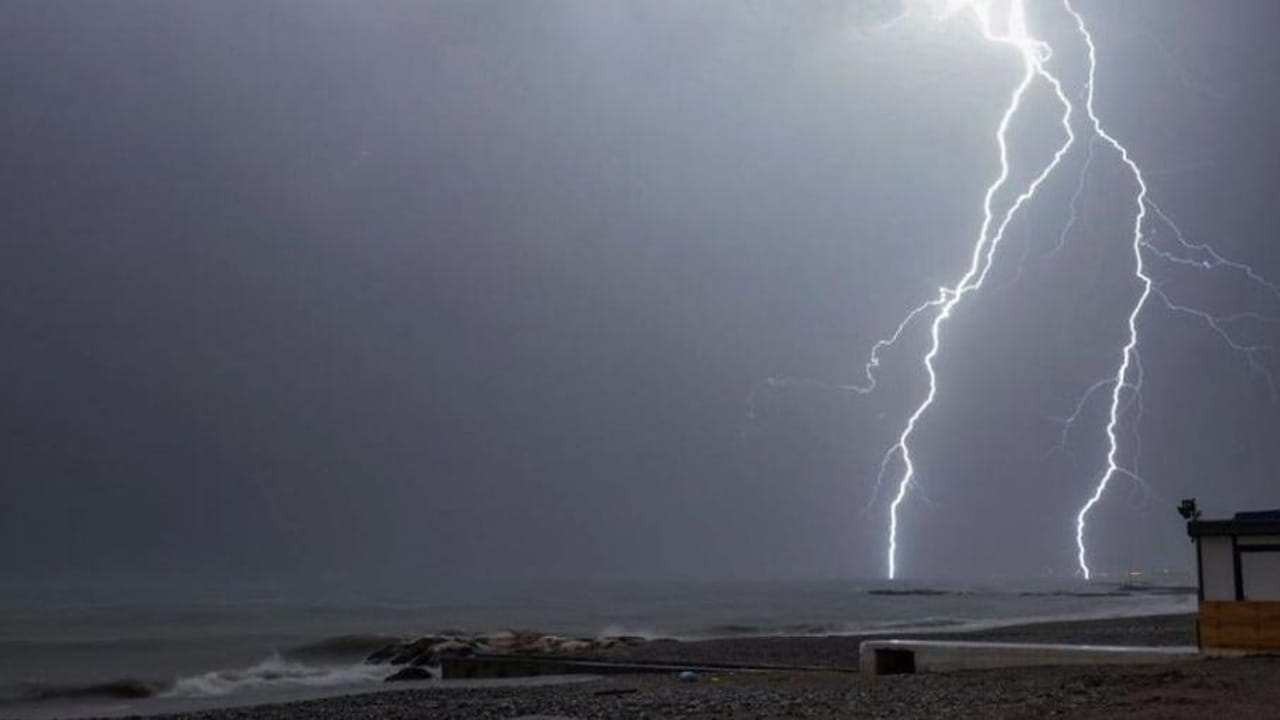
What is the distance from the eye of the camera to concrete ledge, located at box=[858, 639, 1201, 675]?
15500 millimetres

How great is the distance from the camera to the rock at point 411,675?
973 inches

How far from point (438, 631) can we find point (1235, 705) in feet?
130

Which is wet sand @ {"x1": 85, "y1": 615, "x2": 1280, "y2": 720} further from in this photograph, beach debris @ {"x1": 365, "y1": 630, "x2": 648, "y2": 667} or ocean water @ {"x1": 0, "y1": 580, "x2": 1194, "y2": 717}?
beach debris @ {"x1": 365, "y1": 630, "x2": 648, "y2": 667}

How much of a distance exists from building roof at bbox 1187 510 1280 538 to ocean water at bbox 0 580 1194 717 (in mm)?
16594

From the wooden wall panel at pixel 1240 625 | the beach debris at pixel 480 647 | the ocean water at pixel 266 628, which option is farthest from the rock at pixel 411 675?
the wooden wall panel at pixel 1240 625

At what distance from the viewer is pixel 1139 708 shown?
10.3m

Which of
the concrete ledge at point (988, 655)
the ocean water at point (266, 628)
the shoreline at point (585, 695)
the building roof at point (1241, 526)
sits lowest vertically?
the ocean water at point (266, 628)

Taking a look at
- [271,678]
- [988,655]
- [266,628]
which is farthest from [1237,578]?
[266,628]

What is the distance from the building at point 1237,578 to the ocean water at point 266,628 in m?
16.5

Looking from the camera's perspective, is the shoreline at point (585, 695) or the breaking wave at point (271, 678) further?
the breaking wave at point (271, 678)

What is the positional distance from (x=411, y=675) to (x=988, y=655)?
13.6m

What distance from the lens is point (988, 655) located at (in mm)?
16172

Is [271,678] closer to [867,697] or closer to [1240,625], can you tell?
[867,697]

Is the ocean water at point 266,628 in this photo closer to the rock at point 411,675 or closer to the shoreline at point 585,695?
the rock at point 411,675
